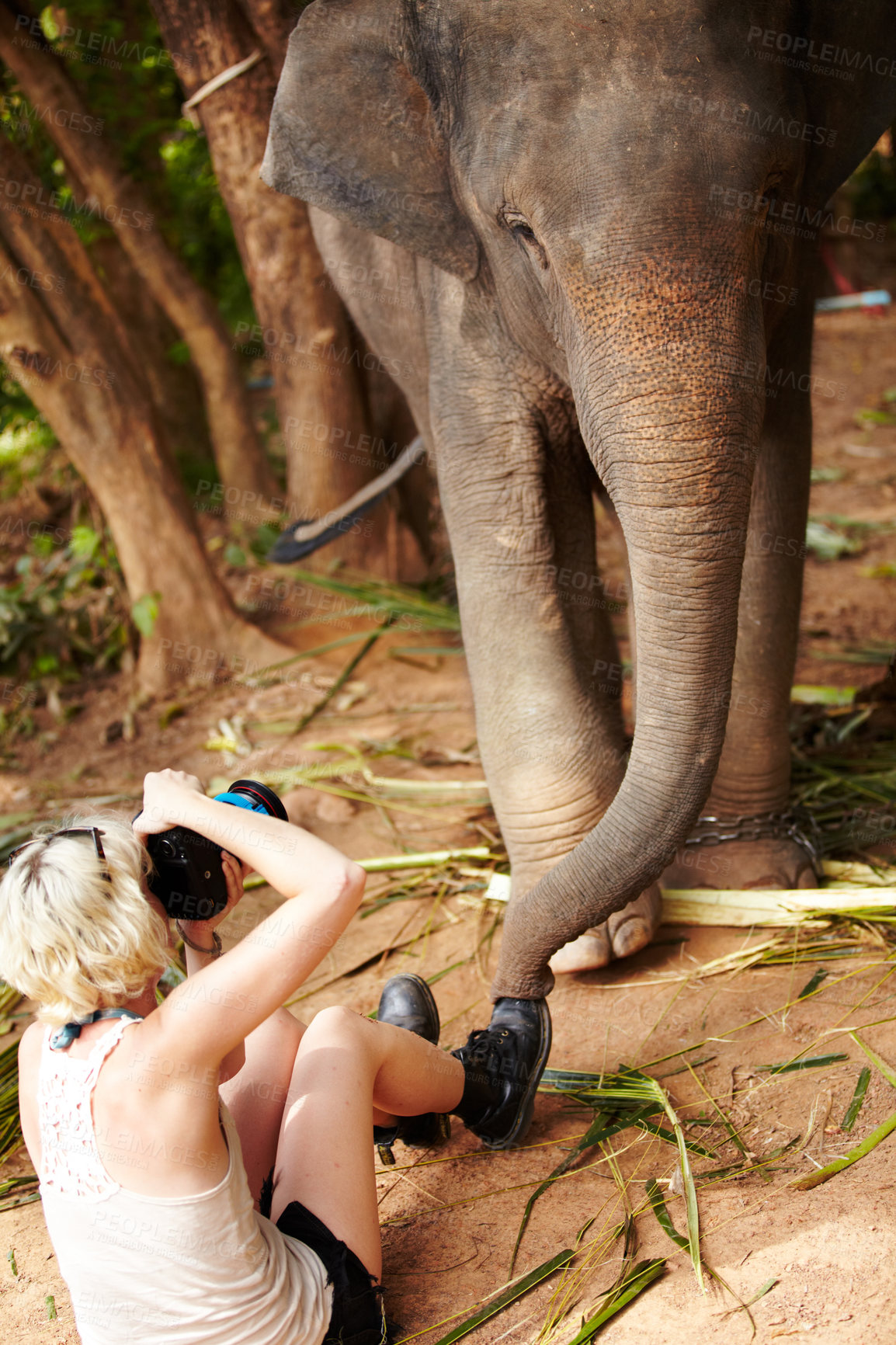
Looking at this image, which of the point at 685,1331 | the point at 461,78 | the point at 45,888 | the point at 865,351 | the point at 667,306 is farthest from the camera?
the point at 865,351

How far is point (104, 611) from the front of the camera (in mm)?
5797

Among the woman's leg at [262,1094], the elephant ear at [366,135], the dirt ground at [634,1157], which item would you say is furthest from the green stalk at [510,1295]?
the elephant ear at [366,135]

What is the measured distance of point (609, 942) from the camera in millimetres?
2945

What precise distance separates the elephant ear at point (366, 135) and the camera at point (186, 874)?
1564 millimetres

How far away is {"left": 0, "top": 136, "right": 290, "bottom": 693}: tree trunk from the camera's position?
16.7 feet

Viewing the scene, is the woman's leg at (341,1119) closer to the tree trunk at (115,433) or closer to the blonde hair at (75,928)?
the blonde hair at (75,928)

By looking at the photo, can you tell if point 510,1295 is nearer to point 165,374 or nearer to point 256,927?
point 256,927

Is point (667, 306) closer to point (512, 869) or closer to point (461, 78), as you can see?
point (461, 78)

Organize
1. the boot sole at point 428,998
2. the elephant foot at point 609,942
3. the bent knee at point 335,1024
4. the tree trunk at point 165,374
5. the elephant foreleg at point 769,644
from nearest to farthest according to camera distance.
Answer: the bent knee at point 335,1024 < the boot sole at point 428,998 < the elephant foot at point 609,942 < the elephant foreleg at point 769,644 < the tree trunk at point 165,374

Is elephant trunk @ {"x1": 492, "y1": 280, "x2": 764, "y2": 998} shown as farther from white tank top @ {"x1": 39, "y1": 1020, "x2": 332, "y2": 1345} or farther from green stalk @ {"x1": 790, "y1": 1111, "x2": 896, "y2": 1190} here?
white tank top @ {"x1": 39, "y1": 1020, "x2": 332, "y2": 1345}

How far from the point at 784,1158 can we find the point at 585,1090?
0.47 metres

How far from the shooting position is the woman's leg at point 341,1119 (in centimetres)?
196

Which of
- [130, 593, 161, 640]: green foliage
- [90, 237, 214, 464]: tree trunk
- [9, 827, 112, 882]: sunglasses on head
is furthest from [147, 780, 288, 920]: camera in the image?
[90, 237, 214, 464]: tree trunk

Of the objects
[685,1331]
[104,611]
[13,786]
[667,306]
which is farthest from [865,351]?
[685,1331]
